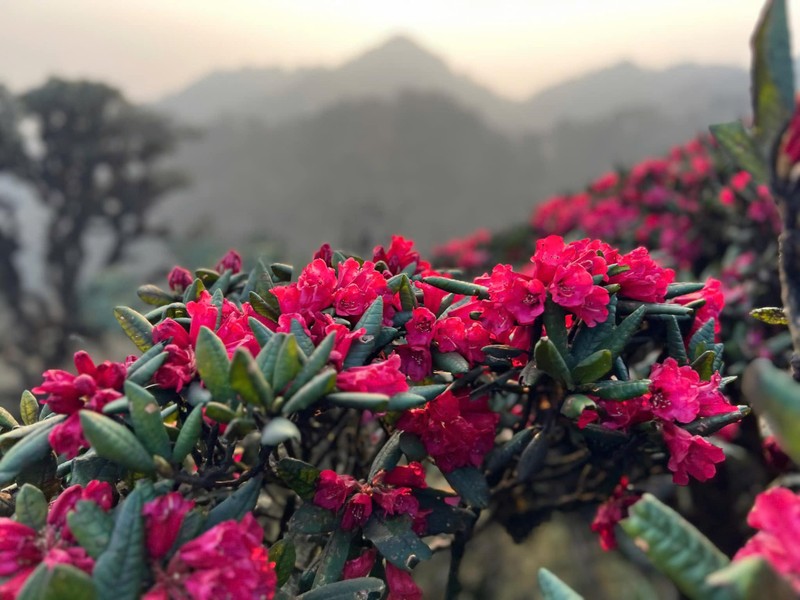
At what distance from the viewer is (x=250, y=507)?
2.23ft

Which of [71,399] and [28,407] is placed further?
[28,407]

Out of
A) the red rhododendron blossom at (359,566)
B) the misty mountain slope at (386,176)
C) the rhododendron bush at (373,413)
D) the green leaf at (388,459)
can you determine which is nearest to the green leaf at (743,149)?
the rhododendron bush at (373,413)

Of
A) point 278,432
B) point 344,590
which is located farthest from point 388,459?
point 278,432

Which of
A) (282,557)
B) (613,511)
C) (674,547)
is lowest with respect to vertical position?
(613,511)

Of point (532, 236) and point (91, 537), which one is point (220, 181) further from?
point (91, 537)

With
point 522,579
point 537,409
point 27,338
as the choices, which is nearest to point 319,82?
point 27,338

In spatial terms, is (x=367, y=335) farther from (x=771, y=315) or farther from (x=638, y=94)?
(x=638, y=94)

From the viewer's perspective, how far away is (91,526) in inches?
23.9

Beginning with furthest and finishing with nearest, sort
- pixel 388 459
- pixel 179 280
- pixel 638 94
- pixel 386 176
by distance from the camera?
pixel 638 94 < pixel 386 176 < pixel 179 280 < pixel 388 459

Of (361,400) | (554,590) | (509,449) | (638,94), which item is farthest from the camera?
(638,94)

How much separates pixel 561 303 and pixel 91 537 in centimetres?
61

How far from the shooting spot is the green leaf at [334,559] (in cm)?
76

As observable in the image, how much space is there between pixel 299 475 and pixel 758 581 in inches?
20.6

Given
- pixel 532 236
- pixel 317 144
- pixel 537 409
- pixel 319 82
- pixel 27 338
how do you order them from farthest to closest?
pixel 319 82, pixel 317 144, pixel 27 338, pixel 532 236, pixel 537 409
